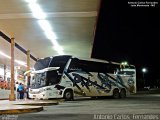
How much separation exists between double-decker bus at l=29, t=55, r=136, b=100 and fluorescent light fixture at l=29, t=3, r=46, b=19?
22.0 feet

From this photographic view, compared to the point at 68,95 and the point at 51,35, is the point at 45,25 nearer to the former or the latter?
the point at 51,35

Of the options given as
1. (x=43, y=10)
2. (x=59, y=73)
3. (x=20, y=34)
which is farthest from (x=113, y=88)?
(x=43, y=10)

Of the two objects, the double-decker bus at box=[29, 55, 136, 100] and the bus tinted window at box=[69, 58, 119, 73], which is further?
the bus tinted window at box=[69, 58, 119, 73]

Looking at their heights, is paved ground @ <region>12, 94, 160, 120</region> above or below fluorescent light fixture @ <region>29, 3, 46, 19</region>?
below

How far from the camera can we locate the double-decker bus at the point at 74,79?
2553 cm

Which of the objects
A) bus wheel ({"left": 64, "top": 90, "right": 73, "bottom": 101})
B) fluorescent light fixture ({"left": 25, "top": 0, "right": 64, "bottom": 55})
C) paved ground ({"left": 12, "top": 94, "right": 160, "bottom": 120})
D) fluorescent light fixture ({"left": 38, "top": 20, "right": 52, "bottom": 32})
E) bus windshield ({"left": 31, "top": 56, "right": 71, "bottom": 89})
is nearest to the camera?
paved ground ({"left": 12, "top": 94, "right": 160, "bottom": 120})

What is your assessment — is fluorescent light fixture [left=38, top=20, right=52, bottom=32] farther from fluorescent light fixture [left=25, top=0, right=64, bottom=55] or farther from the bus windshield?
the bus windshield

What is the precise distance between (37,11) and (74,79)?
9648 millimetres

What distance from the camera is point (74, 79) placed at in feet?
88.5

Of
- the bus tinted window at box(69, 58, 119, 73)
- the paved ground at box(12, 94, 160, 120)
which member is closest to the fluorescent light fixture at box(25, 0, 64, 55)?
the bus tinted window at box(69, 58, 119, 73)

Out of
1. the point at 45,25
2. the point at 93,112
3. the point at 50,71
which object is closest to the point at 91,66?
the point at 50,71

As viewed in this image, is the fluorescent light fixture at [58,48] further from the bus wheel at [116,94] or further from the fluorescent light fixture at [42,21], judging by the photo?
the bus wheel at [116,94]

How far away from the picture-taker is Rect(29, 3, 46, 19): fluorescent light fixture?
56.4 feet

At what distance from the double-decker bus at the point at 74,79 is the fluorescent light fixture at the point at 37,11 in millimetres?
6700
